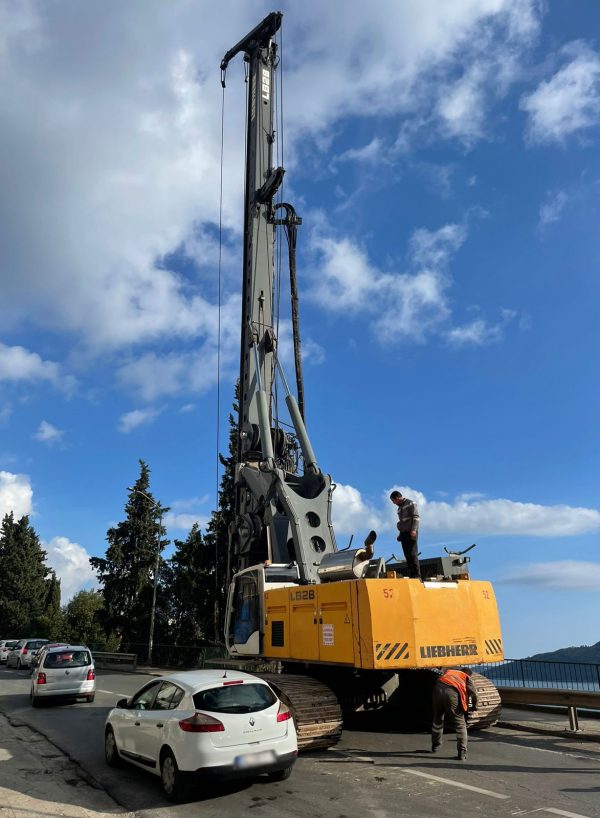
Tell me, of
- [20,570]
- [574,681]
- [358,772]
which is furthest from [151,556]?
[358,772]

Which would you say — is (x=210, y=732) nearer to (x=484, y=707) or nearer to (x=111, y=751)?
(x=111, y=751)

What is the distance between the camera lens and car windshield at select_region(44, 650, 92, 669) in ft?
52.6

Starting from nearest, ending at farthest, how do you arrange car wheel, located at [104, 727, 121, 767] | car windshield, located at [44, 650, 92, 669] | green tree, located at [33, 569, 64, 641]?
car wheel, located at [104, 727, 121, 767], car windshield, located at [44, 650, 92, 669], green tree, located at [33, 569, 64, 641]

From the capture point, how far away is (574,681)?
13391mm

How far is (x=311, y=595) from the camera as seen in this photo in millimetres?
10273

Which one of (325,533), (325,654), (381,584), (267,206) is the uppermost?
(267,206)

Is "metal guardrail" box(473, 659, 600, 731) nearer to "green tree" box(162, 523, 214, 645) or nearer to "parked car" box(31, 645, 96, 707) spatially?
"parked car" box(31, 645, 96, 707)

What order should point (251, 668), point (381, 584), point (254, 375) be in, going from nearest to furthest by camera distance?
point (381, 584) < point (251, 668) < point (254, 375)

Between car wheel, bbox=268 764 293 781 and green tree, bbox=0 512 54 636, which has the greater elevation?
green tree, bbox=0 512 54 636

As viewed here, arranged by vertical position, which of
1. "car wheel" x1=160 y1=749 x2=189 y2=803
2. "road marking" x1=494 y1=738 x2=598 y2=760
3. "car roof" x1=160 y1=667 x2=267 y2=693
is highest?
"car roof" x1=160 y1=667 x2=267 y2=693

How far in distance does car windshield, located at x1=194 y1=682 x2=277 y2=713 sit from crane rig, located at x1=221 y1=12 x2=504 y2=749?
1.79 metres

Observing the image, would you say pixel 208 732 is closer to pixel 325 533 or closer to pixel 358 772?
pixel 358 772

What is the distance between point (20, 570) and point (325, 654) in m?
57.9

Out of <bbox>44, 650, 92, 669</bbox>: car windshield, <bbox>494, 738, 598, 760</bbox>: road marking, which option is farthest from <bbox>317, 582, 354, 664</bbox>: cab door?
<bbox>44, 650, 92, 669</bbox>: car windshield
